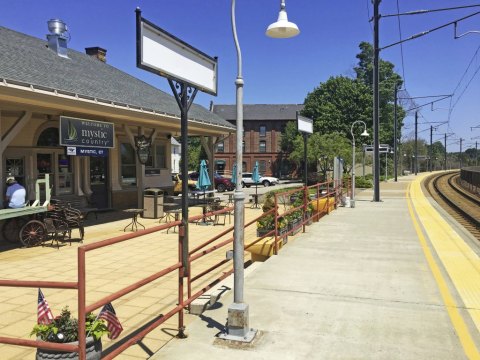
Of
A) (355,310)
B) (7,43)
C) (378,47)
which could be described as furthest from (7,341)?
(378,47)

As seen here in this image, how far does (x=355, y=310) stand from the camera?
561 cm

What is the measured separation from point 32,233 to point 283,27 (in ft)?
25.9

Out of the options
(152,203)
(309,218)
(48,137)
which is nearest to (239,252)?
(309,218)

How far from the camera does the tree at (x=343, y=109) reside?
5366cm

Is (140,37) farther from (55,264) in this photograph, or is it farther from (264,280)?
(55,264)

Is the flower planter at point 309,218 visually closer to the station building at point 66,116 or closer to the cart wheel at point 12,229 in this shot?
the station building at point 66,116

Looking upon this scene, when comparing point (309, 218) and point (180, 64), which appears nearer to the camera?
point (180, 64)

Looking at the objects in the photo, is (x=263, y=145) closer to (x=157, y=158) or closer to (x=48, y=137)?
(x=157, y=158)

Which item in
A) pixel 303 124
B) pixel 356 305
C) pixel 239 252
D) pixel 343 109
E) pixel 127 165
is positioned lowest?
pixel 356 305

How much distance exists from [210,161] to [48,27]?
9.06 m

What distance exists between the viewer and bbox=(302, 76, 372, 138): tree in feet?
176

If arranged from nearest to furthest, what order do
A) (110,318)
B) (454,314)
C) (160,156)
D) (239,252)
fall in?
(110,318)
(239,252)
(454,314)
(160,156)

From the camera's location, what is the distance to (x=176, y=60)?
5.07 meters

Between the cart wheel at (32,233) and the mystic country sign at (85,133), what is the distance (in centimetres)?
283
